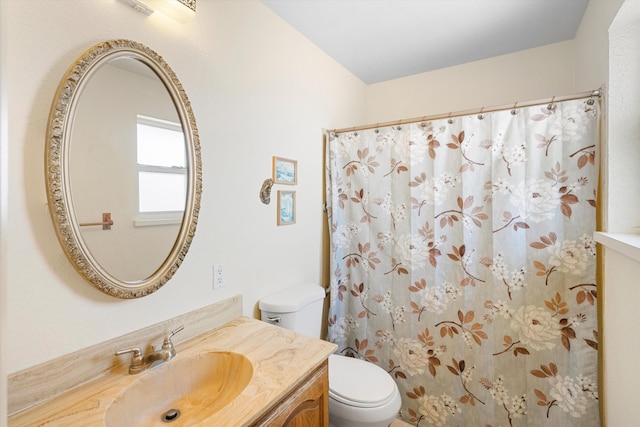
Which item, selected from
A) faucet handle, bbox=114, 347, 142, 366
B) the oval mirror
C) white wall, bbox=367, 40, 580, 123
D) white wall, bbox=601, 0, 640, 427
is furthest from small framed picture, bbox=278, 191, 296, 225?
white wall, bbox=601, 0, 640, 427

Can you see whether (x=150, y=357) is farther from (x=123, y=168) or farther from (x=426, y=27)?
(x=426, y=27)

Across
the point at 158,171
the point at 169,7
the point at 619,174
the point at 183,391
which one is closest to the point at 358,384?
the point at 183,391

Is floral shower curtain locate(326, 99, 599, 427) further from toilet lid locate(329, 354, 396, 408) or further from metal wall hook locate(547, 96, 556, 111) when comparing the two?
toilet lid locate(329, 354, 396, 408)

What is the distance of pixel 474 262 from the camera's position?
164cm

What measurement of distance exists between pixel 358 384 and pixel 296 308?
49 cm

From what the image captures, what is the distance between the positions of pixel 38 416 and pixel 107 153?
780 millimetres

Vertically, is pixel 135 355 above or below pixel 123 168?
below

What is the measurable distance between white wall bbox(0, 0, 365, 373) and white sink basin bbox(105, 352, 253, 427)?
8.1 inches

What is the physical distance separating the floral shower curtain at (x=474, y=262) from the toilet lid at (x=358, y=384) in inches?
16.8

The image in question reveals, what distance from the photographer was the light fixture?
1.02 meters

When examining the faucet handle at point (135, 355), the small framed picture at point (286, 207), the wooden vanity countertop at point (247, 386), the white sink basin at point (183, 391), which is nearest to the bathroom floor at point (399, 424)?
the wooden vanity countertop at point (247, 386)

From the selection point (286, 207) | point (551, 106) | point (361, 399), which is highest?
point (551, 106)

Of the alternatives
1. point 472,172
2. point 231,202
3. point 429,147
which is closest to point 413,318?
point 472,172

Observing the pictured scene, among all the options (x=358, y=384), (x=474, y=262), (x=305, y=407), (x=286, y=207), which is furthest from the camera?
(x=286, y=207)
